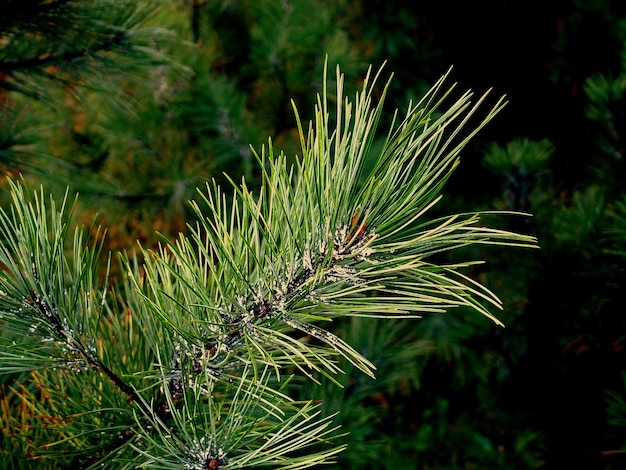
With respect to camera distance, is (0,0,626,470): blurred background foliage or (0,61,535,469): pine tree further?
(0,0,626,470): blurred background foliage

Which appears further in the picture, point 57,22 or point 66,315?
point 57,22

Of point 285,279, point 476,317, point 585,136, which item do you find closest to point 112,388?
point 285,279

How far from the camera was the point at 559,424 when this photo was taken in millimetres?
799

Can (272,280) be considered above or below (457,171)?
below

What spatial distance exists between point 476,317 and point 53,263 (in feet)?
2.16

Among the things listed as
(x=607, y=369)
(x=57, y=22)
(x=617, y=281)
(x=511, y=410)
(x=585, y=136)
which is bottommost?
(x=511, y=410)

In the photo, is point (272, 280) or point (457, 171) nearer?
point (272, 280)

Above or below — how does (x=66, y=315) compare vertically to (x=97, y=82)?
below

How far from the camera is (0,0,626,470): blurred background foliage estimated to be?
0.81 metres

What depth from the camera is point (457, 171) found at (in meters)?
1.54

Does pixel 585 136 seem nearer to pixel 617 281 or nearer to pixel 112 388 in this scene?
pixel 617 281

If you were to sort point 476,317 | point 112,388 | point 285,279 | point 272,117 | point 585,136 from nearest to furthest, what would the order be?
point 285,279 → point 112,388 → point 476,317 → point 585,136 → point 272,117

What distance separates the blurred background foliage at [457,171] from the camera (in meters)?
0.81

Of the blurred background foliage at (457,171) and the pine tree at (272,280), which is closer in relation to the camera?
the pine tree at (272,280)
